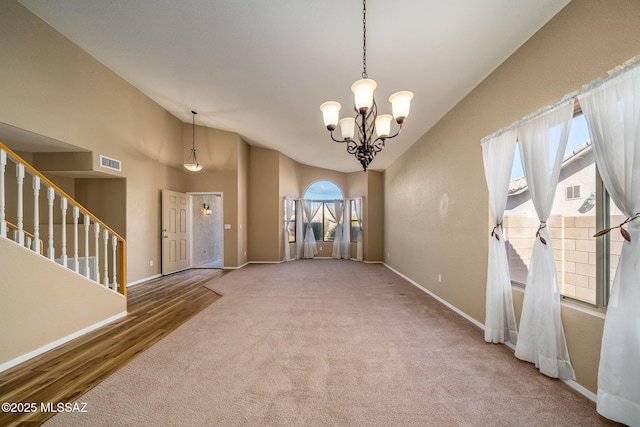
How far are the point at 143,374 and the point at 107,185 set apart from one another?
430cm

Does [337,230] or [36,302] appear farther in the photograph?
[337,230]

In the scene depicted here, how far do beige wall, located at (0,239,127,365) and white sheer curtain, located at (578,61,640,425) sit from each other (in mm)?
4550

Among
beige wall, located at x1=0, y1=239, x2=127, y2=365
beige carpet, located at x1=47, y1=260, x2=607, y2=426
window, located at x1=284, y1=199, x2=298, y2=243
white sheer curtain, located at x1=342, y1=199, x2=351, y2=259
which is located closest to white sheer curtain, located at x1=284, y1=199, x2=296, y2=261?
window, located at x1=284, y1=199, x2=298, y2=243

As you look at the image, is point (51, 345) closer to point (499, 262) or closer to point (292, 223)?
point (499, 262)

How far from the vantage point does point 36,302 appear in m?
2.24

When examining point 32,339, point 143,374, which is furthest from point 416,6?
point 32,339

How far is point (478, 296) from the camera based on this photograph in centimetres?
286

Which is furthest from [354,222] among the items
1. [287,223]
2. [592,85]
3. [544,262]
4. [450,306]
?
[592,85]

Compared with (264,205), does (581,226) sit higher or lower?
lower

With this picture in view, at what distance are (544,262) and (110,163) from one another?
626 centimetres

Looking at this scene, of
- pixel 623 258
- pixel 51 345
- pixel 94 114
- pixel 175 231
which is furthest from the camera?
pixel 175 231

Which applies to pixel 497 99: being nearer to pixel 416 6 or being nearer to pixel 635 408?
pixel 416 6

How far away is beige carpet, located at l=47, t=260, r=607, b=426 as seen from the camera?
5.03 feet

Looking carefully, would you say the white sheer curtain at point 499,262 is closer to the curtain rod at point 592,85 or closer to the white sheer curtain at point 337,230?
the curtain rod at point 592,85
